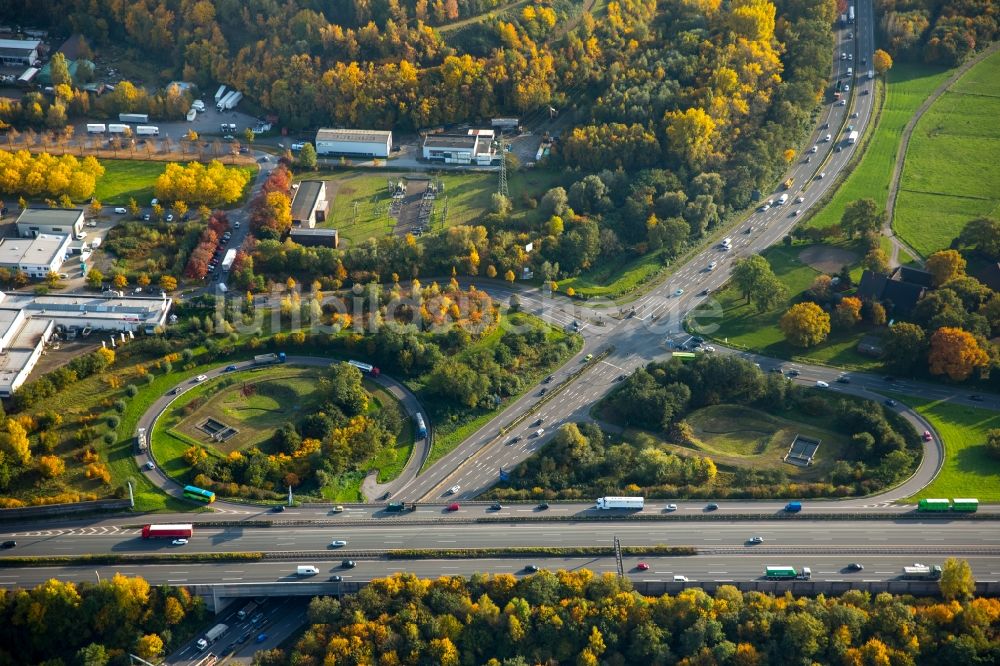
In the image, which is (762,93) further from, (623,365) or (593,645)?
(593,645)

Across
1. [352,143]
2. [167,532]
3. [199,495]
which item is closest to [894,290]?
[352,143]

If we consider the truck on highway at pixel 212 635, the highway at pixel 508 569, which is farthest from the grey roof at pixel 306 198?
the truck on highway at pixel 212 635

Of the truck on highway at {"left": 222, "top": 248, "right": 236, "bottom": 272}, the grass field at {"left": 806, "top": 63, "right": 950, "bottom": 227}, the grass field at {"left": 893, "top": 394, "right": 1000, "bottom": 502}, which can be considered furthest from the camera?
the grass field at {"left": 806, "top": 63, "right": 950, "bottom": 227}

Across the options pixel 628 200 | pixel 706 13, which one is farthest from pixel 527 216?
pixel 706 13

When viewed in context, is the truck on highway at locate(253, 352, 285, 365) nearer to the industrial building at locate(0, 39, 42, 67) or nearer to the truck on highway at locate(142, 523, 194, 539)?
the truck on highway at locate(142, 523, 194, 539)

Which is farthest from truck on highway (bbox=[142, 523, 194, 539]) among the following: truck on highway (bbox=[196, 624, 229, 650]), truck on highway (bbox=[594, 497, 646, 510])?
truck on highway (bbox=[594, 497, 646, 510])

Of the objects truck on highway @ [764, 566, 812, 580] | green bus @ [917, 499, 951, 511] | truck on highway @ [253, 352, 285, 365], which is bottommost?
truck on highway @ [764, 566, 812, 580]
